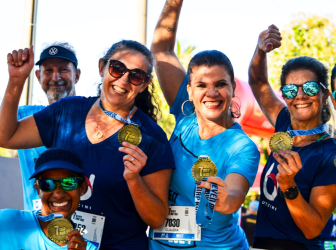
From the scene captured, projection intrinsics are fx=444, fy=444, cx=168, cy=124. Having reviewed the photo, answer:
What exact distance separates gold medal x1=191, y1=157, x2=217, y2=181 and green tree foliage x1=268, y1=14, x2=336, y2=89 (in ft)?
39.7

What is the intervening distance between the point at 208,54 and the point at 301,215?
137 cm

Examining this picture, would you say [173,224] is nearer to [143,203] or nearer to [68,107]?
[143,203]

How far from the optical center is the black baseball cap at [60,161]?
2854 millimetres

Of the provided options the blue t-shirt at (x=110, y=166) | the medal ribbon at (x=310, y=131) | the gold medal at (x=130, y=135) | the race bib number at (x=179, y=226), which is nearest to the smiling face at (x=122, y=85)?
the blue t-shirt at (x=110, y=166)

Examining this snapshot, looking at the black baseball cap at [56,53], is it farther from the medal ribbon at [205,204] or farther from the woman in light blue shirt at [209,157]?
the medal ribbon at [205,204]

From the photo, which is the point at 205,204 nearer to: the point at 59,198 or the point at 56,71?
the point at 59,198

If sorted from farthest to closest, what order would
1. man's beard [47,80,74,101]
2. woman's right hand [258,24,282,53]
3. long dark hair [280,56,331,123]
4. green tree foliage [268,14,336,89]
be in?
green tree foliage [268,14,336,89]
man's beard [47,80,74,101]
woman's right hand [258,24,282,53]
long dark hair [280,56,331,123]

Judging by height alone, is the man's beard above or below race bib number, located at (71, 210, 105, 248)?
above

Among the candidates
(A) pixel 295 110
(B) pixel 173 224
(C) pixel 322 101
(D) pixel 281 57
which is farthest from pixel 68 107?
(D) pixel 281 57

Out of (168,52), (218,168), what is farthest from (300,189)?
(168,52)

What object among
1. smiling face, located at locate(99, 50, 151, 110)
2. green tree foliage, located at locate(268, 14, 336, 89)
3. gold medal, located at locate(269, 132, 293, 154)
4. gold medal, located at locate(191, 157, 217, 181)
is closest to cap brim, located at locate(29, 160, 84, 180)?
smiling face, located at locate(99, 50, 151, 110)

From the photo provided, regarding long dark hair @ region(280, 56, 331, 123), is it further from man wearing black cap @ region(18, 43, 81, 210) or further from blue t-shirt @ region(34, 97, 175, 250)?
man wearing black cap @ region(18, 43, 81, 210)

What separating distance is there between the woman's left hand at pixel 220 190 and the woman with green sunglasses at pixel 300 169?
46 centimetres

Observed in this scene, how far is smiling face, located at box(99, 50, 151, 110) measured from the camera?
3.24 meters
